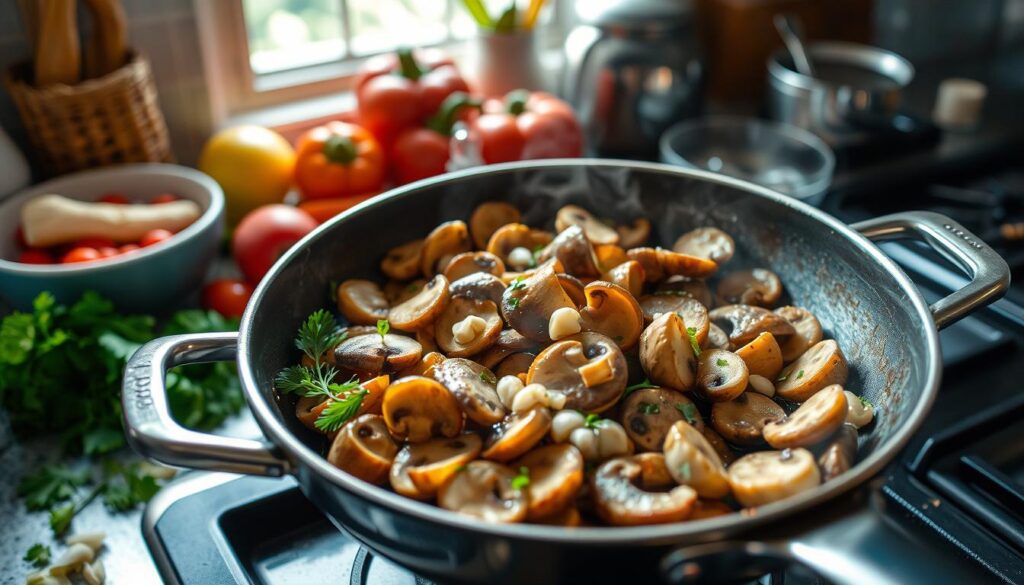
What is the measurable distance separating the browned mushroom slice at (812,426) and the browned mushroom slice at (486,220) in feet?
1.39

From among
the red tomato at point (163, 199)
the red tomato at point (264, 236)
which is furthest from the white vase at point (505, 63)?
the red tomato at point (163, 199)

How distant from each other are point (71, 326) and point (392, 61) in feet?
2.56

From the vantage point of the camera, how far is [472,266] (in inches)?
36.7

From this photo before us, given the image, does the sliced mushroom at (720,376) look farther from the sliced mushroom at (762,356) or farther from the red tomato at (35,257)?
the red tomato at (35,257)

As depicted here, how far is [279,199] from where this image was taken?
1478 millimetres

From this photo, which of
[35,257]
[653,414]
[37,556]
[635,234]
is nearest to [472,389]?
[653,414]

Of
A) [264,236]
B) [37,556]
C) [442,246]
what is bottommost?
[37,556]

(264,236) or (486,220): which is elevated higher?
(486,220)

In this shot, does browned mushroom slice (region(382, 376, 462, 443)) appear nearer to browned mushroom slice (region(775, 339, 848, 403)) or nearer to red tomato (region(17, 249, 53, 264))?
browned mushroom slice (region(775, 339, 848, 403))

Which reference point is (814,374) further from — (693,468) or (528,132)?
(528,132)

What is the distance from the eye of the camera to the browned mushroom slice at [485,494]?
621mm

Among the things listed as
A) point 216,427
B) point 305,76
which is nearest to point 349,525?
point 216,427

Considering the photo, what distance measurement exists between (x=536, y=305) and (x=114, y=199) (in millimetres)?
752

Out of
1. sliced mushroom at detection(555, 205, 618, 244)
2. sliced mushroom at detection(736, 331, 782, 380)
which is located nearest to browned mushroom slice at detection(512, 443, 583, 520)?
sliced mushroom at detection(736, 331, 782, 380)
